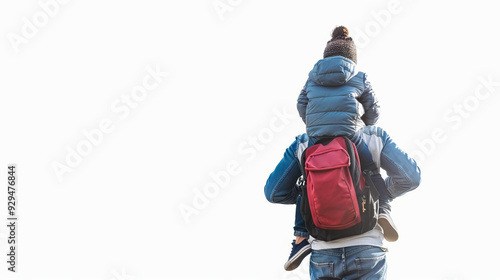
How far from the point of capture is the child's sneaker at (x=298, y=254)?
12.1ft

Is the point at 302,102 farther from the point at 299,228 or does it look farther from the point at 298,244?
the point at 298,244

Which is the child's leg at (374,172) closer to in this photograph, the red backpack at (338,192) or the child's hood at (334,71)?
the red backpack at (338,192)

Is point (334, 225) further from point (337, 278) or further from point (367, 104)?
point (367, 104)

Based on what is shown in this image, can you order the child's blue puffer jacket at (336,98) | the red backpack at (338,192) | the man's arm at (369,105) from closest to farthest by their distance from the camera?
the red backpack at (338,192)
the child's blue puffer jacket at (336,98)
the man's arm at (369,105)

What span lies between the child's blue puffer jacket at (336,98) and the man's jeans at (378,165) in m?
0.12

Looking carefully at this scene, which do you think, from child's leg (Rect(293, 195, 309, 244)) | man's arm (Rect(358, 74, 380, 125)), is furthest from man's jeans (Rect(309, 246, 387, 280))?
man's arm (Rect(358, 74, 380, 125))

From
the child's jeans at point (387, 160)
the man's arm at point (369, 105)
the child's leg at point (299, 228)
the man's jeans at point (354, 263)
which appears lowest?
the man's jeans at point (354, 263)

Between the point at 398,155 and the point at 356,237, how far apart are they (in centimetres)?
55

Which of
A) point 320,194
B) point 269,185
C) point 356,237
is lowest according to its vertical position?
point 356,237

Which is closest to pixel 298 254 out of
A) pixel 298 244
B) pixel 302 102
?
pixel 298 244

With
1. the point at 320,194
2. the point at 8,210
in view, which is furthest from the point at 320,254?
the point at 8,210

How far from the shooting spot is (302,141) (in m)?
3.66

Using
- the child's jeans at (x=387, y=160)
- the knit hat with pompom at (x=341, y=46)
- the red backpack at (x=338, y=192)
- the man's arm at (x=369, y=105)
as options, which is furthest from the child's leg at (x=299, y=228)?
the knit hat with pompom at (x=341, y=46)

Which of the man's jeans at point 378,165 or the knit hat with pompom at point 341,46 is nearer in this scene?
the man's jeans at point 378,165
